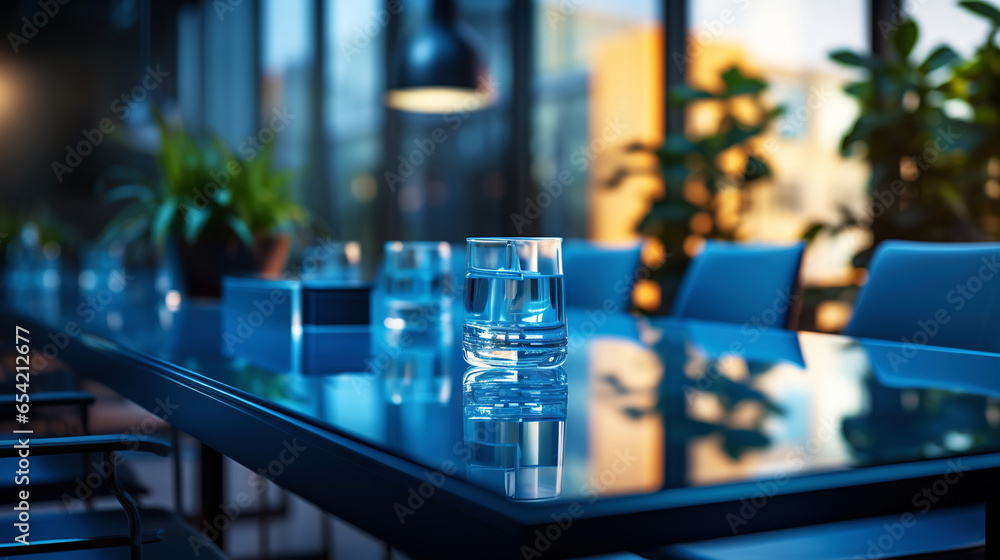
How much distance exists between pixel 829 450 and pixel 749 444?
0.05m

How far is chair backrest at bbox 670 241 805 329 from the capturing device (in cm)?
210

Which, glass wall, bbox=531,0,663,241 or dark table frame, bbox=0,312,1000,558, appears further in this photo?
glass wall, bbox=531,0,663,241

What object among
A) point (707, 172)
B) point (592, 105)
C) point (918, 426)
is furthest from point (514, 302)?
point (592, 105)

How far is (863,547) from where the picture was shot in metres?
1.11

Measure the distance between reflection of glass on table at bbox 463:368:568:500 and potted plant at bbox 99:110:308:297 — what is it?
161 cm

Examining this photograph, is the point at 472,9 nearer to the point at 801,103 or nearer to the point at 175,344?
the point at 801,103

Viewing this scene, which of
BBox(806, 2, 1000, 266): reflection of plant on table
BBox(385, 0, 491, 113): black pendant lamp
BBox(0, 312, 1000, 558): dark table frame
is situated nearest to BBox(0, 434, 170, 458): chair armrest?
BBox(0, 312, 1000, 558): dark table frame
